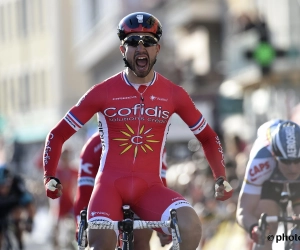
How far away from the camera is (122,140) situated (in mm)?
7992

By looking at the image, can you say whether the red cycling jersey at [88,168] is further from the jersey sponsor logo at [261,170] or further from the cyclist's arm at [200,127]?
the cyclist's arm at [200,127]

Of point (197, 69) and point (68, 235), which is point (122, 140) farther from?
point (197, 69)

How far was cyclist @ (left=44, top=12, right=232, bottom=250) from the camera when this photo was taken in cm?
785

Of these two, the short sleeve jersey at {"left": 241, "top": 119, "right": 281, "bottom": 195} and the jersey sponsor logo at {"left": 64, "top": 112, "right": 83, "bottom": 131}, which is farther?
the short sleeve jersey at {"left": 241, "top": 119, "right": 281, "bottom": 195}

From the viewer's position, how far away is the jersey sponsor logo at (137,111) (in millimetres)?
7949

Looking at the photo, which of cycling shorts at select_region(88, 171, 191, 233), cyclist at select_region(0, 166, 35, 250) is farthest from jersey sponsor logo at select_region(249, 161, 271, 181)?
cyclist at select_region(0, 166, 35, 250)

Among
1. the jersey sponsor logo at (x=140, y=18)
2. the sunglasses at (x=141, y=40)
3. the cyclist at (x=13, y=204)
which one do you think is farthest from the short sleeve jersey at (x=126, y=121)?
the cyclist at (x=13, y=204)

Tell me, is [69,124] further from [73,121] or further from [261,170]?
[261,170]

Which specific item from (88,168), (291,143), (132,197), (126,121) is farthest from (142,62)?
(88,168)

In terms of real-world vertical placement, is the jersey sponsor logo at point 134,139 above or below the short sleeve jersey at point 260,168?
above

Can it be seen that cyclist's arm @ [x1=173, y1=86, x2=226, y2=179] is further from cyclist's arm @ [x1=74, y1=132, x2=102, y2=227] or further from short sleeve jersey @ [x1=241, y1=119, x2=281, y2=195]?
cyclist's arm @ [x1=74, y1=132, x2=102, y2=227]

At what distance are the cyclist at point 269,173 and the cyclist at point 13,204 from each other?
215 inches

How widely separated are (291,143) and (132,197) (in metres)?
1.69

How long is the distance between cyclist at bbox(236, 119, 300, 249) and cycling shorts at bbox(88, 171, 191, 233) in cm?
131
